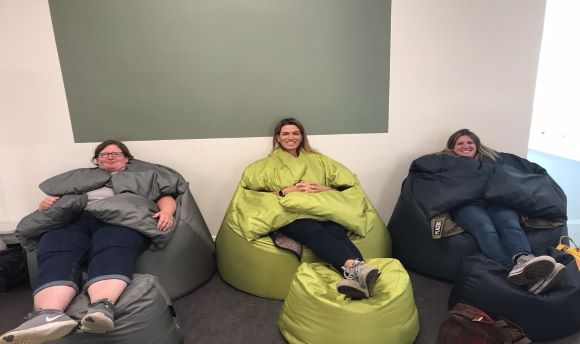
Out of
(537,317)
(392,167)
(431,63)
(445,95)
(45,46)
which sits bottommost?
(537,317)

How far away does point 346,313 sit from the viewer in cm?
138

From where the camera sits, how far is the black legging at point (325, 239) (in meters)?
1.65

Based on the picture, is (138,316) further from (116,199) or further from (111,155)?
(111,155)

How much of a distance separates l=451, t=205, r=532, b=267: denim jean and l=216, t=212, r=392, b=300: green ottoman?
0.48m

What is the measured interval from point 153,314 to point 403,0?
7.72 feet

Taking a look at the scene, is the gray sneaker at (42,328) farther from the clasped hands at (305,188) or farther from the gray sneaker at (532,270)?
the gray sneaker at (532,270)

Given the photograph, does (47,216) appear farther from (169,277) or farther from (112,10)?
(112,10)

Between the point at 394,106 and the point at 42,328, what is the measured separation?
2271 millimetres

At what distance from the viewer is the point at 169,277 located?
1.89 m

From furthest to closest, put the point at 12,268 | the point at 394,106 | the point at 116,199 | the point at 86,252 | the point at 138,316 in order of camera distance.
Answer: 1. the point at 394,106
2. the point at 12,268
3. the point at 116,199
4. the point at 86,252
5. the point at 138,316

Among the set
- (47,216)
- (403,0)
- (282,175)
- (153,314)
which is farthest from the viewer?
(403,0)

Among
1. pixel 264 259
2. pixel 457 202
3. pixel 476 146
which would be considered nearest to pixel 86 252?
pixel 264 259

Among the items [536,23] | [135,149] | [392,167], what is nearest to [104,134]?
[135,149]

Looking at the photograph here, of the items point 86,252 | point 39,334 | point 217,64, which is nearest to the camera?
point 39,334
